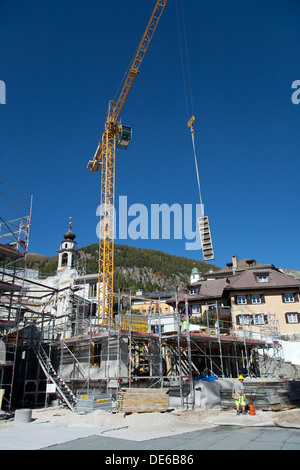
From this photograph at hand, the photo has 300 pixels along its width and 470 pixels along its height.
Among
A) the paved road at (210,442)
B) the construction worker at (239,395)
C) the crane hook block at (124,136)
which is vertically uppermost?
the crane hook block at (124,136)

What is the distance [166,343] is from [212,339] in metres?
3.25

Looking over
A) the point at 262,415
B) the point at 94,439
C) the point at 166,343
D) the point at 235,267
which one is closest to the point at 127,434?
the point at 94,439

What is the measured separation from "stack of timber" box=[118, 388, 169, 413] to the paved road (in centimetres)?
580

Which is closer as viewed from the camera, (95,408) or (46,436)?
(46,436)

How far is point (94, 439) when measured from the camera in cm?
1095

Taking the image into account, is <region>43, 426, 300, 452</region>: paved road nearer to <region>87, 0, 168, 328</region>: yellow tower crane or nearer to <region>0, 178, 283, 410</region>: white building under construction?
<region>0, 178, 283, 410</region>: white building under construction

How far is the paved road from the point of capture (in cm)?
899

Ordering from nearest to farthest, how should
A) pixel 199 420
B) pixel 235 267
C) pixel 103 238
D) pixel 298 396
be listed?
pixel 199 420 < pixel 298 396 < pixel 103 238 < pixel 235 267

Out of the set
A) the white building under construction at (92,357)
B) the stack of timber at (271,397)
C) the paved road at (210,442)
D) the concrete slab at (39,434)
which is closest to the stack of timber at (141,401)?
the white building under construction at (92,357)

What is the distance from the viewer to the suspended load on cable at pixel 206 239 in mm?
15641

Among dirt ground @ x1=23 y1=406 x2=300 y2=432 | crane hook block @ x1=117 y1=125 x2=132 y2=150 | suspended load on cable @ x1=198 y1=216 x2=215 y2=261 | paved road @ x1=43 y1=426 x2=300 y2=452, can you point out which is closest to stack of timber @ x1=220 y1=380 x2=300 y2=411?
dirt ground @ x1=23 y1=406 x2=300 y2=432

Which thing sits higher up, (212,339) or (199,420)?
(212,339)

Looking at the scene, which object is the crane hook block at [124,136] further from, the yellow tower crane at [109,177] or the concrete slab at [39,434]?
the concrete slab at [39,434]
